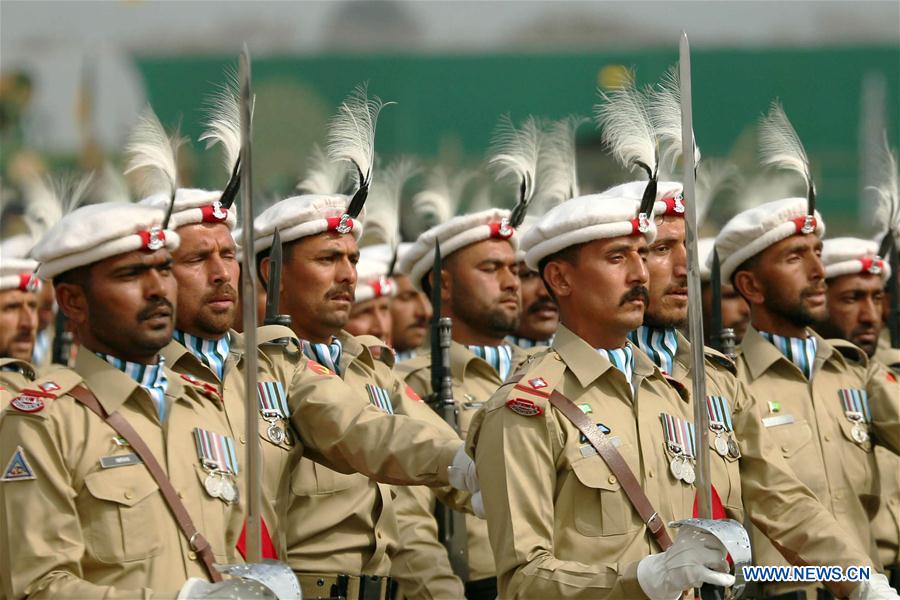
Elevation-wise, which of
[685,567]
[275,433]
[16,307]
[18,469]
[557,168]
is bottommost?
[685,567]

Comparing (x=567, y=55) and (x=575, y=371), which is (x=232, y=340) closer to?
(x=575, y=371)

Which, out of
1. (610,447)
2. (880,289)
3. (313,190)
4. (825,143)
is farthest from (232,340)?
(825,143)

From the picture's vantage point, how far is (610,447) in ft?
19.7

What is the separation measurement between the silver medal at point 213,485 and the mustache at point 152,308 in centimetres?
61

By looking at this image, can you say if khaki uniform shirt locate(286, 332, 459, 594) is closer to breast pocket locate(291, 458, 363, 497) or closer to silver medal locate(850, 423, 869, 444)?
breast pocket locate(291, 458, 363, 497)

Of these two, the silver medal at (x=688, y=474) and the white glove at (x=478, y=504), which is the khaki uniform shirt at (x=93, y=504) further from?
the silver medal at (x=688, y=474)

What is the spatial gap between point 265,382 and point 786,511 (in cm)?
221

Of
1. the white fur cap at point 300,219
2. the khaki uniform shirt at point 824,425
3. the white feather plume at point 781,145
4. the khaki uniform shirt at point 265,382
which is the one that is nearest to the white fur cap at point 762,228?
the white feather plume at point 781,145

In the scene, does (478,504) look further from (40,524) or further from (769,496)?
(40,524)

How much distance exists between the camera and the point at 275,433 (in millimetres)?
6660

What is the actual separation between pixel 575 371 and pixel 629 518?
1.99 ft

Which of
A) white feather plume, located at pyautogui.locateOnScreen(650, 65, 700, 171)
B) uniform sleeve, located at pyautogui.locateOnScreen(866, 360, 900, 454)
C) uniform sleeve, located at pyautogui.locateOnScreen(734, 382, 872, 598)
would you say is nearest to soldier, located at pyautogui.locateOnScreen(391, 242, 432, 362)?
uniform sleeve, located at pyautogui.locateOnScreen(866, 360, 900, 454)

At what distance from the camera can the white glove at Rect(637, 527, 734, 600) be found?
5.36 metres

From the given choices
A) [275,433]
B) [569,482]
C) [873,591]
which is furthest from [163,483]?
[873,591]
